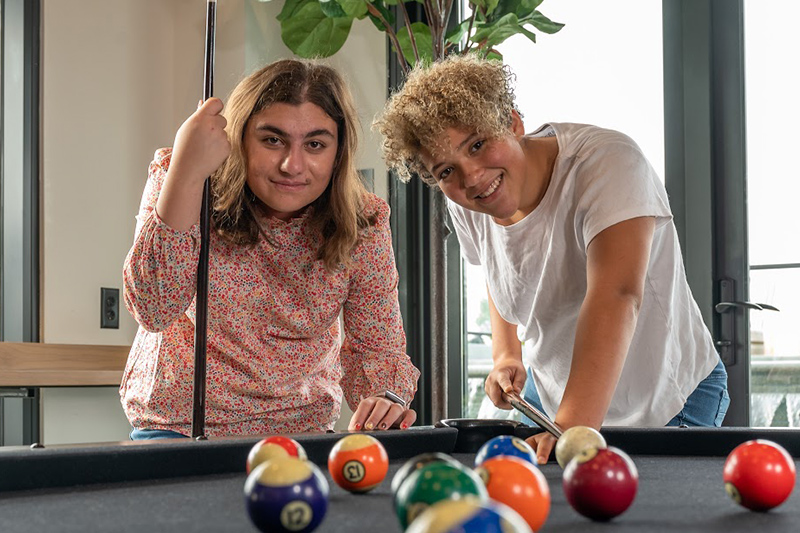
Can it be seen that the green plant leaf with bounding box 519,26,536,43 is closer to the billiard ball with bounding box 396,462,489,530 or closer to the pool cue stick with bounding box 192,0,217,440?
the pool cue stick with bounding box 192,0,217,440

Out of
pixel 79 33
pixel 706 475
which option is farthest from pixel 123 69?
pixel 706 475

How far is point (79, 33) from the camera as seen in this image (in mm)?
3371

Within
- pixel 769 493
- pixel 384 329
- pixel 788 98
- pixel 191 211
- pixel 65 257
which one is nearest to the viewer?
pixel 769 493

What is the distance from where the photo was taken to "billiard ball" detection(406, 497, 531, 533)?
507 mm

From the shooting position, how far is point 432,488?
2.44 feet

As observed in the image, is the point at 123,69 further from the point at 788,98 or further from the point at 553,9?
the point at 788,98

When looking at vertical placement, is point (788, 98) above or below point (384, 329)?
above

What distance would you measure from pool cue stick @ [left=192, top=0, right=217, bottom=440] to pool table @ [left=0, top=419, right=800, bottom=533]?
1.05 feet

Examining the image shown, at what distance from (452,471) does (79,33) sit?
121 inches

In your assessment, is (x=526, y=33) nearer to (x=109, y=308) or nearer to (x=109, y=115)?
(x=109, y=115)

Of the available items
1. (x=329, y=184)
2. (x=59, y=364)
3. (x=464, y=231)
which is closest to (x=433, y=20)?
(x=464, y=231)

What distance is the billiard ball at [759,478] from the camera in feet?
3.09

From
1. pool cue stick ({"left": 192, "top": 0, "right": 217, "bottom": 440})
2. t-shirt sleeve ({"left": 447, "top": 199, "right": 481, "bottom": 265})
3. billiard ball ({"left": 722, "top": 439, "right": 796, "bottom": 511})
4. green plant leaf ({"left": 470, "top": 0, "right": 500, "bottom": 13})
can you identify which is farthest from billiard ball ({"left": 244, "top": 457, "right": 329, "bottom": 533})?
green plant leaf ({"left": 470, "top": 0, "right": 500, "bottom": 13})

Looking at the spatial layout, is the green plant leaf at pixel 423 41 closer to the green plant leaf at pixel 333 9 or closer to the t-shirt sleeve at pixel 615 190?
the green plant leaf at pixel 333 9
